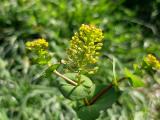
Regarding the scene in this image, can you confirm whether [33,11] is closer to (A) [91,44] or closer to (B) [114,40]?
(B) [114,40]

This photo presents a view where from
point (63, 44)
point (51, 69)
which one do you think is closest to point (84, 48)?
point (51, 69)

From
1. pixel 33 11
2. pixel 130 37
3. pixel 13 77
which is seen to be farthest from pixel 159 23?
pixel 13 77

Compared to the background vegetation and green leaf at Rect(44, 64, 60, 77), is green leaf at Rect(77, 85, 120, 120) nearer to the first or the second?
green leaf at Rect(44, 64, 60, 77)

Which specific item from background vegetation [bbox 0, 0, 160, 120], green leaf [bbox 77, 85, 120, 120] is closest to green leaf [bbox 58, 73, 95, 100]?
green leaf [bbox 77, 85, 120, 120]

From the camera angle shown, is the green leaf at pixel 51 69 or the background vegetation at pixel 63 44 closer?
the green leaf at pixel 51 69

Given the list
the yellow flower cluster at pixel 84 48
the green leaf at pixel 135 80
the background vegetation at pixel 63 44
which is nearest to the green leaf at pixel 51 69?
the yellow flower cluster at pixel 84 48

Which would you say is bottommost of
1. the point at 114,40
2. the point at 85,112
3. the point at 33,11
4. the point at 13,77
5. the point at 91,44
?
the point at 85,112

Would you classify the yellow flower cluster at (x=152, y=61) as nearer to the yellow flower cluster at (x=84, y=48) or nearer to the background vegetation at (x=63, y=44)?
the yellow flower cluster at (x=84, y=48)

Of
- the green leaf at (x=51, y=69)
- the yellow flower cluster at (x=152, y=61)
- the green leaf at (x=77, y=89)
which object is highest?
the green leaf at (x=51, y=69)
